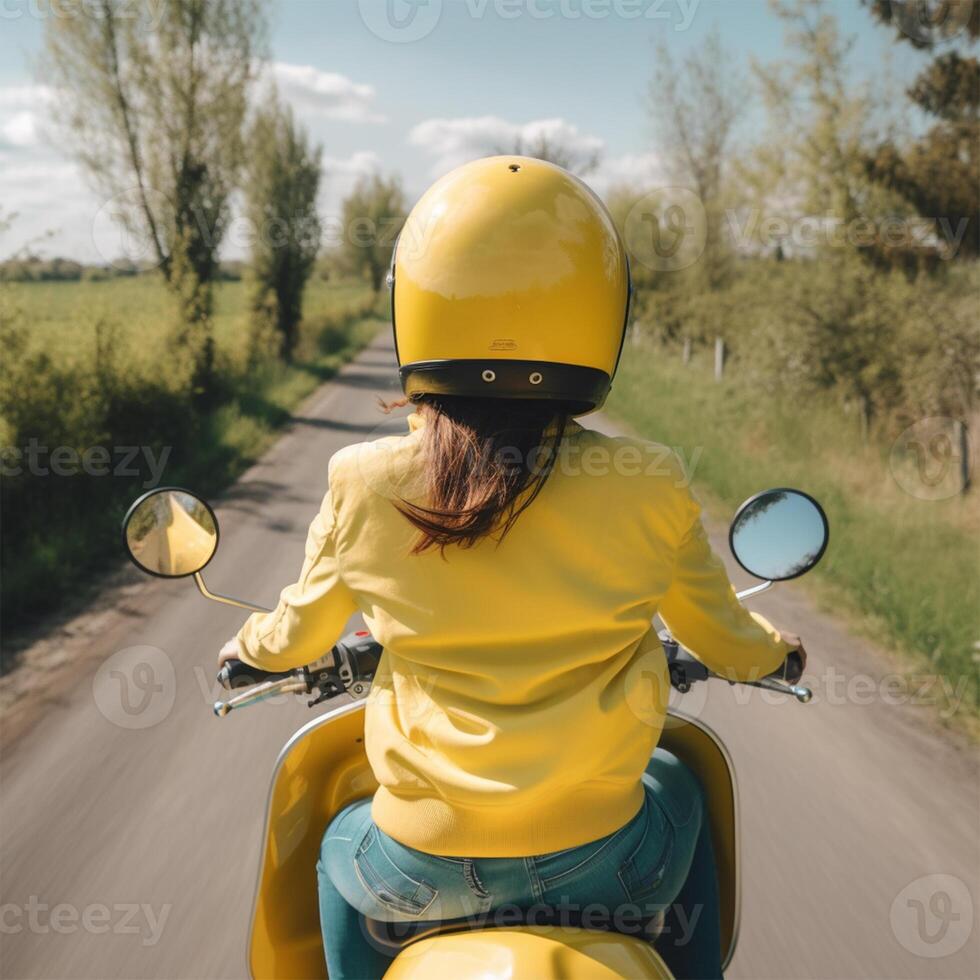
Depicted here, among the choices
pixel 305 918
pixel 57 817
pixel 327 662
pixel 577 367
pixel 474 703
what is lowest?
pixel 57 817

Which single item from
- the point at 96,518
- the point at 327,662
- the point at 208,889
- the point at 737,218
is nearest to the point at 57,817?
the point at 208,889

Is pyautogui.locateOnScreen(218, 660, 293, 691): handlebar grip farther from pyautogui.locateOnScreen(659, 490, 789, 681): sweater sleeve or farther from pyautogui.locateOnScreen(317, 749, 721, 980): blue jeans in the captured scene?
pyautogui.locateOnScreen(659, 490, 789, 681): sweater sleeve

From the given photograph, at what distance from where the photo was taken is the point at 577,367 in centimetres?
148

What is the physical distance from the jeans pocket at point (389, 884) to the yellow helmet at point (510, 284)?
752 millimetres

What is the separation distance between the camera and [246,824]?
3283mm

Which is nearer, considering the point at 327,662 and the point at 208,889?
the point at 327,662

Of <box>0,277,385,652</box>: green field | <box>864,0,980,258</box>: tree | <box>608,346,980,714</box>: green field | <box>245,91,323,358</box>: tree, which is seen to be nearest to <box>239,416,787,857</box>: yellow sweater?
<box>608,346,980,714</box>: green field

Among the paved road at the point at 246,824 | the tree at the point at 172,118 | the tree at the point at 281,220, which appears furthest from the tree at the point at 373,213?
the paved road at the point at 246,824

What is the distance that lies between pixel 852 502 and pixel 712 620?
6.20 meters

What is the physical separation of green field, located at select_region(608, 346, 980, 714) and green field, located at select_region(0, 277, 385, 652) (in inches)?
194

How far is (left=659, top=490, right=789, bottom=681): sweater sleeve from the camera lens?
1497 mm

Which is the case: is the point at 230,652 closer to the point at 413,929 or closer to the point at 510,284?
the point at 413,929

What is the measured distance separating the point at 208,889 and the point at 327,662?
5.24 feet

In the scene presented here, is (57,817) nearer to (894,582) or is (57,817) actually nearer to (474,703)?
(474,703)
